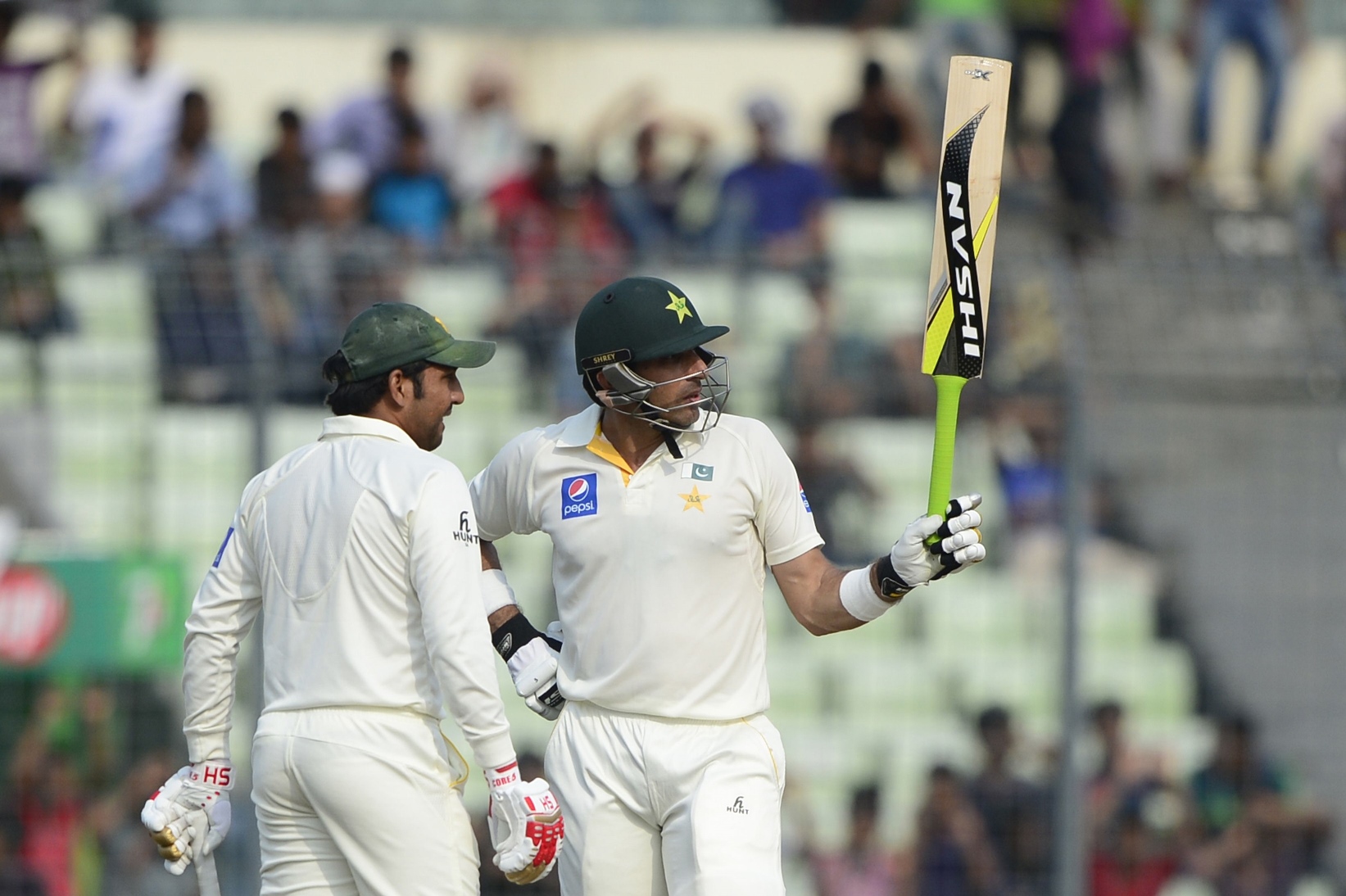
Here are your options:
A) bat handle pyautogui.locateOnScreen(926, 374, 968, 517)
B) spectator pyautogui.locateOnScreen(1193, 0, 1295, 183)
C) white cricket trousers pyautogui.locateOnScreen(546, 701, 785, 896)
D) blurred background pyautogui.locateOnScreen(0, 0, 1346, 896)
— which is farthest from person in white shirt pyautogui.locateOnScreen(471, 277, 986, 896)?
spectator pyautogui.locateOnScreen(1193, 0, 1295, 183)

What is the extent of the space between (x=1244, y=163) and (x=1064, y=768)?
6.06m

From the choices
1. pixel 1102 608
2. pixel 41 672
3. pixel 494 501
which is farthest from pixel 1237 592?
pixel 41 672

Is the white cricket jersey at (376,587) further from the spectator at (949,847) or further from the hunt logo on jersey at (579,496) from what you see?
the spectator at (949,847)

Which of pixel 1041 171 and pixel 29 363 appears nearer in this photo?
pixel 29 363

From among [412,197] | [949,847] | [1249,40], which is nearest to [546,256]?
[412,197]

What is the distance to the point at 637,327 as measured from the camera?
15.7 ft

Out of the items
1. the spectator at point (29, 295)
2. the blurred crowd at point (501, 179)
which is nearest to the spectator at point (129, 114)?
the blurred crowd at point (501, 179)

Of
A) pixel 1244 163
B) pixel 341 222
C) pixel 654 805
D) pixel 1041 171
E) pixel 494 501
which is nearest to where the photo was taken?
pixel 654 805

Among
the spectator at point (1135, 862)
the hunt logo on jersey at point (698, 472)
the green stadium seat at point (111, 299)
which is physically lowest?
the spectator at point (1135, 862)

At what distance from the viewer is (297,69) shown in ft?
45.0

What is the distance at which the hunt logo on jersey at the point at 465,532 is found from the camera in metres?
4.51

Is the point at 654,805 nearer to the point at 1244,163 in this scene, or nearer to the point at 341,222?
the point at 341,222

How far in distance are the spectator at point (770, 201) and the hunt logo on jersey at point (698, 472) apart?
199 inches

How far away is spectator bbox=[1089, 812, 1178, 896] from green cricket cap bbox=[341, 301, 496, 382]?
4.12 m
